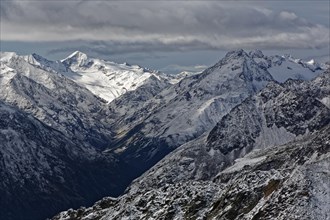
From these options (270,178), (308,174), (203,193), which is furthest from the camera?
(203,193)

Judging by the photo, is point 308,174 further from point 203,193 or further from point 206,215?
point 203,193

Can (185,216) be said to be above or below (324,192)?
below

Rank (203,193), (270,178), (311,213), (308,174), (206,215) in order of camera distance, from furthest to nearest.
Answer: (203,193) → (206,215) → (270,178) → (308,174) → (311,213)

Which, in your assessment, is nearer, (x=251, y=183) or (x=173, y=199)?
(x=251, y=183)

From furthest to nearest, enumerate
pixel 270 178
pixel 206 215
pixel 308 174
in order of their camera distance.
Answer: pixel 206 215 < pixel 270 178 < pixel 308 174

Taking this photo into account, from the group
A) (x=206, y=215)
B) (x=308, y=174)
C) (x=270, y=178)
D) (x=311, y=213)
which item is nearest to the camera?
(x=311, y=213)

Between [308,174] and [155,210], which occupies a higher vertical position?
[308,174]

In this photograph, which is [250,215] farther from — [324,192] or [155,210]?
[155,210]

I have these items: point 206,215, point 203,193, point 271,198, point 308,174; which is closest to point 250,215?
point 271,198

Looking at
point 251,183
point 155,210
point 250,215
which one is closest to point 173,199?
point 155,210
